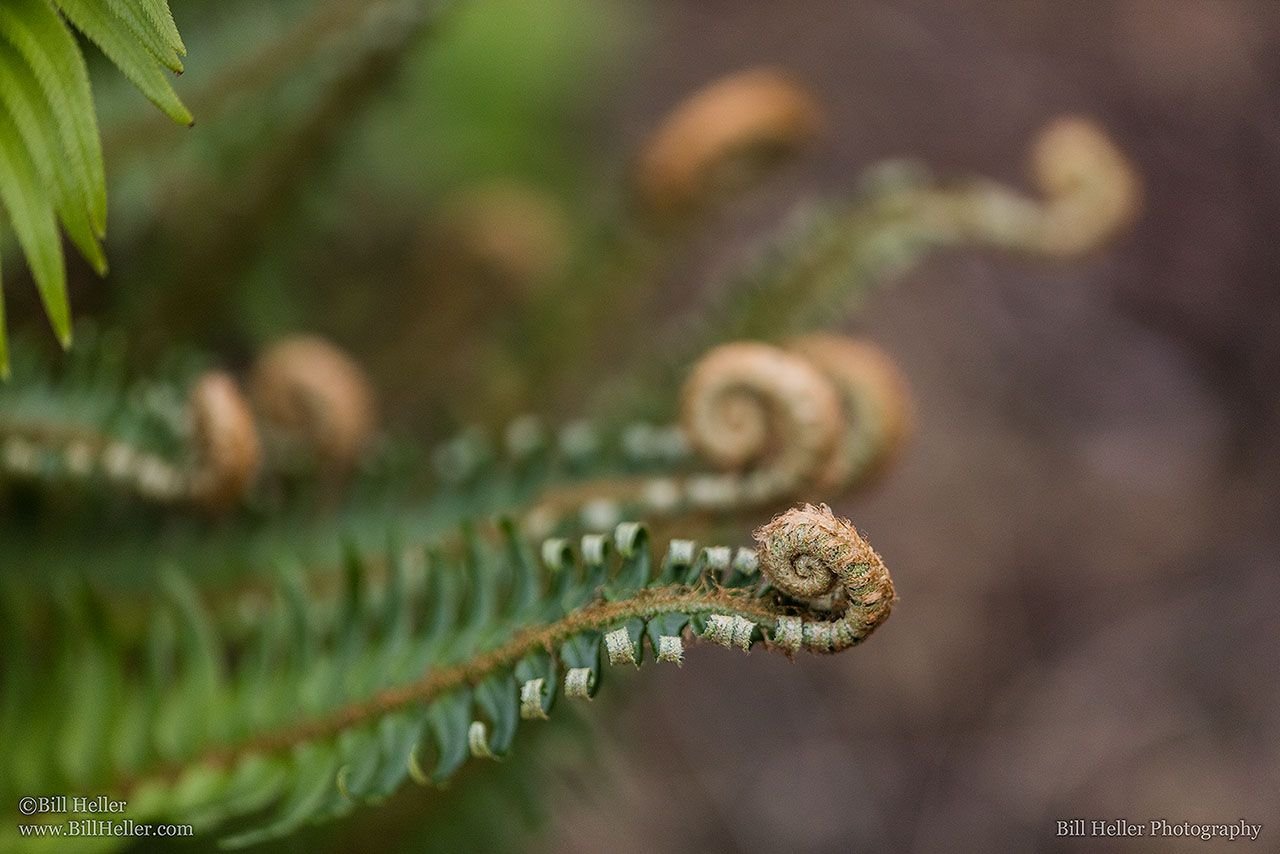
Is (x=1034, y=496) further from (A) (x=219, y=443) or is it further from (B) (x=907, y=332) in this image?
(A) (x=219, y=443)

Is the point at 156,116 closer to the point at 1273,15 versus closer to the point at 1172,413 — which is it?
the point at 1172,413

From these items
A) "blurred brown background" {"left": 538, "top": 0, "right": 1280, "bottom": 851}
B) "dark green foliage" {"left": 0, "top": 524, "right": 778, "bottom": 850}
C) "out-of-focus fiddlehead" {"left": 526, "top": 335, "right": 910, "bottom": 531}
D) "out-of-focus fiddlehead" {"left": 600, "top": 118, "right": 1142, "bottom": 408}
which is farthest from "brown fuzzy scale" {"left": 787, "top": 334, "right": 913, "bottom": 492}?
"blurred brown background" {"left": 538, "top": 0, "right": 1280, "bottom": 851}

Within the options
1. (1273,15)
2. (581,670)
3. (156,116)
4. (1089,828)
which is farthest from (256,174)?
(1273,15)

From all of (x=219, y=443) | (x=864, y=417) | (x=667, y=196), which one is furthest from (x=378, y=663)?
(x=667, y=196)

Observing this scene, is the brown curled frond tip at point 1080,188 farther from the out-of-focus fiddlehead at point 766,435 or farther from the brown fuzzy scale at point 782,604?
the brown fuzzy scale at point 782,604

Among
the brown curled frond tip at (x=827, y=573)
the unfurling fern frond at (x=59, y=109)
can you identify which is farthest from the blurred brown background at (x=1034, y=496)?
the unfurling fern frond at (x=59, y=109)
